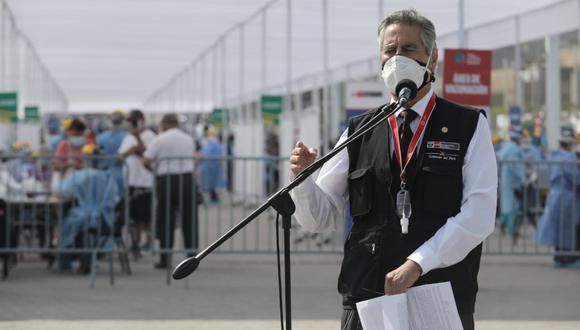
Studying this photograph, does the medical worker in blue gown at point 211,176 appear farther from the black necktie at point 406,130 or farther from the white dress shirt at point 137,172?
the black necktie at point 406,130

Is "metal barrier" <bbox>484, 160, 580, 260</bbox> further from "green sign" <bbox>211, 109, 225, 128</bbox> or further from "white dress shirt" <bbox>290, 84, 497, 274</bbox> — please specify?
"green sign" <bbox>211, 109, 225, 128</bbox>

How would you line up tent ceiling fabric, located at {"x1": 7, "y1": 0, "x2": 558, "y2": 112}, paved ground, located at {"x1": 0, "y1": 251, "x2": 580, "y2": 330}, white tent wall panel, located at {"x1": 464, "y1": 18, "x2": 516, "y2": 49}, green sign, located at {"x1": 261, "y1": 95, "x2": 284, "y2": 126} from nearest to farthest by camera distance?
paved ground, located at {"x1": 0, "y1": 251, "x2": 580, "y2": 330}
white tent wall panel, located at {"x1": 464, "y1": 18, "x2": 516, "y2": 49}
tent ceiling fabric, located at {"x1": 7, "y1": 0, "x2": 558, "y2": 112}
green sign, located at {"x1": 261, "y1": 95, "x2": 284, "y2": 126}

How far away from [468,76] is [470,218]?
748 centimetres

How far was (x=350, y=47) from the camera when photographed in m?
27.2

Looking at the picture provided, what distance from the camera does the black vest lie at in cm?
337

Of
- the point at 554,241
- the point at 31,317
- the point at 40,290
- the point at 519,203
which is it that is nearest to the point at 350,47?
the point at 519,203

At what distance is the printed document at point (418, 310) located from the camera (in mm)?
3285

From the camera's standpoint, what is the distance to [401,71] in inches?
130

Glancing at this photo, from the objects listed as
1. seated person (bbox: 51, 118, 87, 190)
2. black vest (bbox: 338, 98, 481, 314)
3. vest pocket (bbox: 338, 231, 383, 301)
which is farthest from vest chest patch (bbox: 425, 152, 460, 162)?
seated person (bbox: 51, 118, 87, 190)

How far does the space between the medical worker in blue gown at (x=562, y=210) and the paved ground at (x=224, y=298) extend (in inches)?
15.0

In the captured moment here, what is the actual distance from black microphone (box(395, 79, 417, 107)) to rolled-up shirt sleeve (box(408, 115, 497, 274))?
29cm

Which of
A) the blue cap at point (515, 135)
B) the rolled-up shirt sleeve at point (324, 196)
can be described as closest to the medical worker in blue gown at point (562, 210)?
the blue cap at point (515, 135)

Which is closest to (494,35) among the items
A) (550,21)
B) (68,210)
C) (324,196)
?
(550,21)

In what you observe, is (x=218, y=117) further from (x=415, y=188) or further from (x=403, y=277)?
(x=403, y=277)
